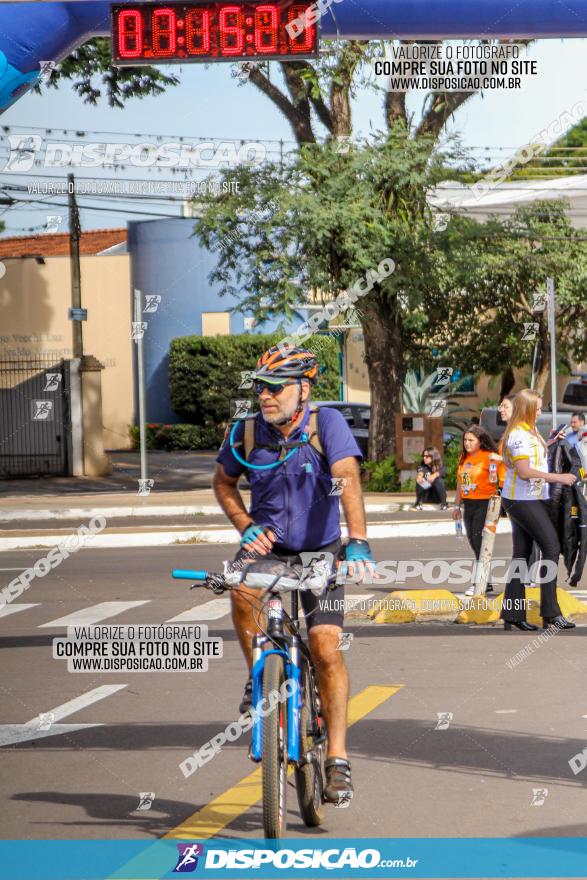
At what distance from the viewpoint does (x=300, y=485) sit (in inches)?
224

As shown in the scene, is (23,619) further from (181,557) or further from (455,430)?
(455,430)

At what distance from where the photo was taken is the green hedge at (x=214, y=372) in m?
41.5

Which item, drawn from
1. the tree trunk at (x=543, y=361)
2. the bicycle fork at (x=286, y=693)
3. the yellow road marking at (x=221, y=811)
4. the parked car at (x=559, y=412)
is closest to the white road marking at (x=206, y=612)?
the yellow road marking at (x=221, y=811)

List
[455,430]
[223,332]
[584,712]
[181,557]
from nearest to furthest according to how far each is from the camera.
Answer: [584,712] < [181,557] < [455,430] < [223,332]

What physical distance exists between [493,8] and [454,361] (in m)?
24.8

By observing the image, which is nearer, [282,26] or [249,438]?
[249,438]

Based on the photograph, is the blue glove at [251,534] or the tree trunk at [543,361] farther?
the tree trunk at [543,361]

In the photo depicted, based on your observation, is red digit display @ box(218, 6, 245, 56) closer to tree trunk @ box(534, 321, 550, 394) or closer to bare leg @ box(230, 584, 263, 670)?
bare leg @ box(230, 584, 263, 670)

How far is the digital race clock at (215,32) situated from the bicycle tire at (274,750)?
581cm

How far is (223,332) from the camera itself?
4412 centimetres

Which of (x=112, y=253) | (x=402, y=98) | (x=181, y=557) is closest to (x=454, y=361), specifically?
(x=402, y=98)

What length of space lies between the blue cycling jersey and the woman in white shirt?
4891 mm

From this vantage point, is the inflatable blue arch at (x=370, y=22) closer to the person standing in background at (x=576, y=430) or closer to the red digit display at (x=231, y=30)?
the red digit display at (x=231, y=30)

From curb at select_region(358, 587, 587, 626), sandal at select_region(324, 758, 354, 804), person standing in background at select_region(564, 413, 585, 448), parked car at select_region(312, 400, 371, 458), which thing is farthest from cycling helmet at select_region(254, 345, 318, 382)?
parked car at select_region(312, 400, 371, 458)
